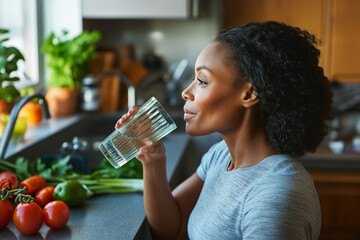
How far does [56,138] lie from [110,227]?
1196 millimetres

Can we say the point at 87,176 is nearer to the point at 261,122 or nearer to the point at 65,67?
the point at 261,122

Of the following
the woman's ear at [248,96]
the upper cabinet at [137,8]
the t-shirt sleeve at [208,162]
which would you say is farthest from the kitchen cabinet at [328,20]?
the woman's ear at [248,96]

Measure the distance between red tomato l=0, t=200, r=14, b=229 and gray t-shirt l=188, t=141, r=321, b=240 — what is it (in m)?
0.46

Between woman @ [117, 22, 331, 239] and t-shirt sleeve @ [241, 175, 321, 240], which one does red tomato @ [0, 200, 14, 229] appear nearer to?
woman @ [117, 22, 331, 239]

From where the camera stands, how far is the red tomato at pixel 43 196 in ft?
4.91

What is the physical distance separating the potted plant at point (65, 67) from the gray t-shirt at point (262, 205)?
68.5 inches

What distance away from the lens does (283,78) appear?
1.12 m

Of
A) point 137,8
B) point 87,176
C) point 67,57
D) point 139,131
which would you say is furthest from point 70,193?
point 137,8

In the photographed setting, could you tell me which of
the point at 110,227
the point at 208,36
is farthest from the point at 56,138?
the point at 208,36

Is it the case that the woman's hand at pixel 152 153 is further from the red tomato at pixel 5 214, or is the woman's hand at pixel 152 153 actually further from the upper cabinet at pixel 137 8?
the upper cabinet at pixel 137 8

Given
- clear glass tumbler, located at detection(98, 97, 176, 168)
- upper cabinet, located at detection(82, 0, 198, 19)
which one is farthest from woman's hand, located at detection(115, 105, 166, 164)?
upper cabinet, located at detection(82, 0, 198, 19)

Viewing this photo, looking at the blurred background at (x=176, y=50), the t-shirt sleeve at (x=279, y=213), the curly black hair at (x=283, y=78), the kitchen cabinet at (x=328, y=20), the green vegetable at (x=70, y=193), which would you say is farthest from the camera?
the kitchen cabinet at (x=328, y=20)

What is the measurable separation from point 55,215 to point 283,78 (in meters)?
0.65

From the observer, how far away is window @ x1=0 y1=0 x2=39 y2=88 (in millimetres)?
2877
